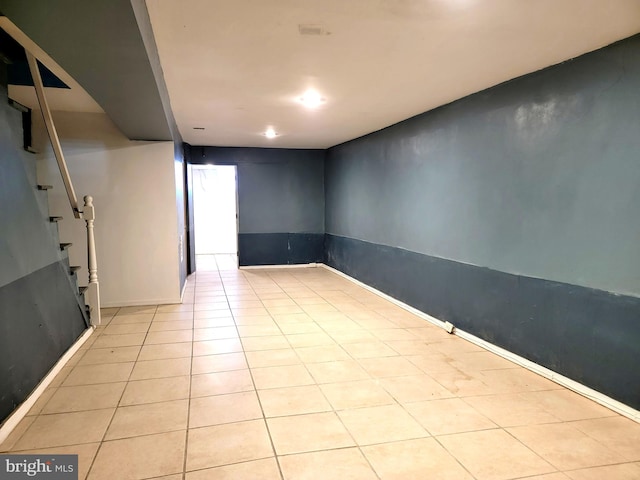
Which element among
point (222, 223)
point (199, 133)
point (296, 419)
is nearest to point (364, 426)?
point (296, 419)

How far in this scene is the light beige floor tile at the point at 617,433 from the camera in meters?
2.10

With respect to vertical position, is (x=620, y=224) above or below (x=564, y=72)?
below

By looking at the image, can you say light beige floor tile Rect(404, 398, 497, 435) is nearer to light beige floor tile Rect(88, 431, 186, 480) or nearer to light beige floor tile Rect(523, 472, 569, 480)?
light beige floor tile Rect(523, 472, 569, 480)

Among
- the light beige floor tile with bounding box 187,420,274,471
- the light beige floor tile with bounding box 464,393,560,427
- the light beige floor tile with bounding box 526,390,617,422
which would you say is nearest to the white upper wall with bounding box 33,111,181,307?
the light beige floor tile with bounding box 187,420,274,471

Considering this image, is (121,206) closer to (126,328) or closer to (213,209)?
(126,328)

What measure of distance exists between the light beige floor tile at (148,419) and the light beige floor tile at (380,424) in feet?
3.25

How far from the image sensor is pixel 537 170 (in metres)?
3.02

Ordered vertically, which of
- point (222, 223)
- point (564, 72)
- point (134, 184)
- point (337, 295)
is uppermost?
point (564, 72)

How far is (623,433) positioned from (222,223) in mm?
9225

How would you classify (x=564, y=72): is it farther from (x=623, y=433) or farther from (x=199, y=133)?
(x=199, y=133)

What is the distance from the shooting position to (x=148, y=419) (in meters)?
2.37

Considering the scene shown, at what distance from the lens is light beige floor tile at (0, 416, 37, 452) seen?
2078mm

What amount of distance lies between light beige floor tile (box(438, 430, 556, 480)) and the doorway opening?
8335mm

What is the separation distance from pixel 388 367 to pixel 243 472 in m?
1.54
